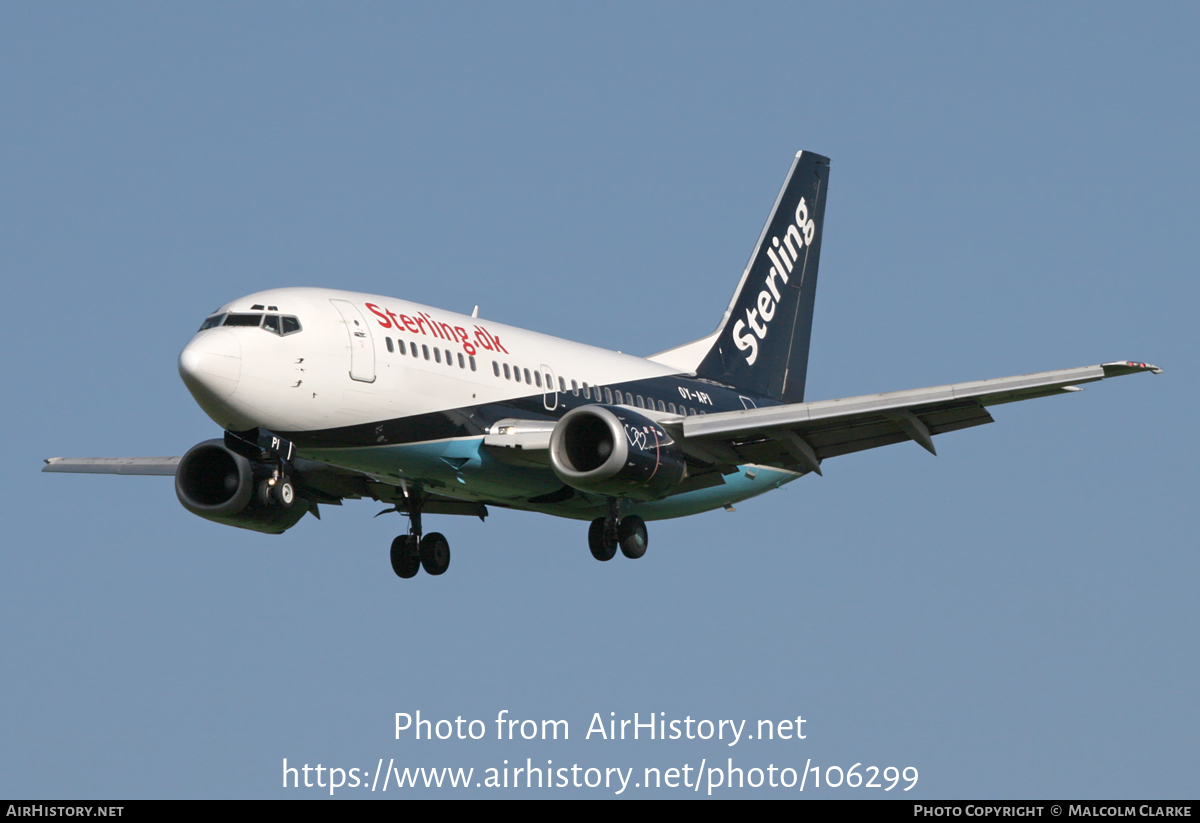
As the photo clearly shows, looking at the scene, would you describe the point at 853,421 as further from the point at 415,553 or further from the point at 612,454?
the point at 415,553

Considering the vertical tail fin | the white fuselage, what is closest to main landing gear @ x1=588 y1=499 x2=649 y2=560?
the white fuselage

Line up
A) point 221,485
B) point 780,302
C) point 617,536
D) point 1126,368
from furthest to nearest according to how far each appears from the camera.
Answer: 1. point 780,302
2. point 221,485
3. point 617,536
4. point 1126,368

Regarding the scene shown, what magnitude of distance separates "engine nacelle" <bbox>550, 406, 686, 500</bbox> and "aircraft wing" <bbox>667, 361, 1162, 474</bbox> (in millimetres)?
1025

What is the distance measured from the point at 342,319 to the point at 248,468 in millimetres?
5933

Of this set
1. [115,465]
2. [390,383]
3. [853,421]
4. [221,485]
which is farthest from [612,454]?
[115,465]

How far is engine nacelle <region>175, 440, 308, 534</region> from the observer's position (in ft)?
104

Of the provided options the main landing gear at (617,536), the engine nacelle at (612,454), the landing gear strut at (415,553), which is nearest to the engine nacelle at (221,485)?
the landing gear strut at (415,553)

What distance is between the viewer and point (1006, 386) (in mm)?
27359

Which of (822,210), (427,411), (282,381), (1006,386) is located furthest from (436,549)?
(822,210)

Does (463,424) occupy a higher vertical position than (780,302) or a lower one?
lower

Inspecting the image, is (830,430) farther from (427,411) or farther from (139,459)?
(139,459)

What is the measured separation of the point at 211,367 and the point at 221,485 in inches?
288

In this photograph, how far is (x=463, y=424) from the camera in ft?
94.4

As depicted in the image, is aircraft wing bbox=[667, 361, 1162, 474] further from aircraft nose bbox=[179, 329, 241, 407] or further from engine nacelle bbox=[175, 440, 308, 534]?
engine nacelle bbox=[175, 440, 308, 534]
